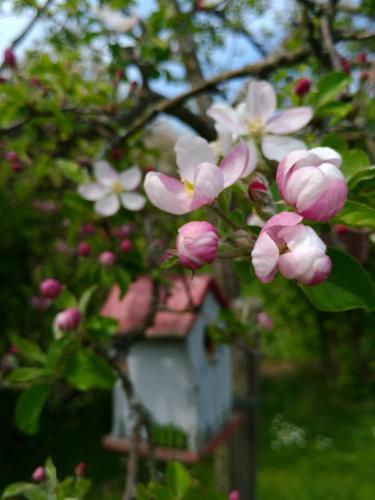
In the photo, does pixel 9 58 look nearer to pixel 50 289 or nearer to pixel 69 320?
pixel 50 289

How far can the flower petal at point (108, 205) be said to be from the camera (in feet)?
5.08

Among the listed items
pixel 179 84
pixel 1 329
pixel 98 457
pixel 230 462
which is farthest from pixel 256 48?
pixel 98 457

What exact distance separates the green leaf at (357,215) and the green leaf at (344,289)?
0.15ft

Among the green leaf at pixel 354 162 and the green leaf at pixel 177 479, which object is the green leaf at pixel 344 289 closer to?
the green leaf at pixel 354 162

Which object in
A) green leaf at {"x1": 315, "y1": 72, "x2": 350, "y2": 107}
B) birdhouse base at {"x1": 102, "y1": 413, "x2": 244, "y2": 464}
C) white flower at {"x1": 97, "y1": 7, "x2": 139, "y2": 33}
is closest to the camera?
green leaf at {"x1": 315, "y1": 72, "x2": 350, "y2": 107}

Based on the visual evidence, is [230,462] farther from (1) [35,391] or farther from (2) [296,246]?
(2) [296,246]

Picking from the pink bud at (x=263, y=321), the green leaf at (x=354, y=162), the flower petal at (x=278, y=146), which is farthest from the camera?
the pink bud at (x=263, y=321)

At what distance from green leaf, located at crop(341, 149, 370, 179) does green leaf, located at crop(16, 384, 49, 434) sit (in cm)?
85

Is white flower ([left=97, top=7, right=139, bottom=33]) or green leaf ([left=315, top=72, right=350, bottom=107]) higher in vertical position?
white flower ([left=97, top=7, right=139, bottom=33])

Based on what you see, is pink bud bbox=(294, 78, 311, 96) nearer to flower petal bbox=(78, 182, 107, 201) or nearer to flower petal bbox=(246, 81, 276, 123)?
flower petal bbox=(246, 81, 276, 123)

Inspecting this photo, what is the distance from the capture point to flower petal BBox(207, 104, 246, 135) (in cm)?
100

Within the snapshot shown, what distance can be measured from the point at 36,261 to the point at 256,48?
8.85 feet

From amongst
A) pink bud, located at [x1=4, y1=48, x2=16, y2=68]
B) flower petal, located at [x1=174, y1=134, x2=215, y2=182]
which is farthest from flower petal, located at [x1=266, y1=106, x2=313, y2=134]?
pink bud, located at [x1=4, y1=48, x2=16, y2=68]

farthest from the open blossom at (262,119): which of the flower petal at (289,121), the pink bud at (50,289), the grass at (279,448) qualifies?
the grass at (279,448)
